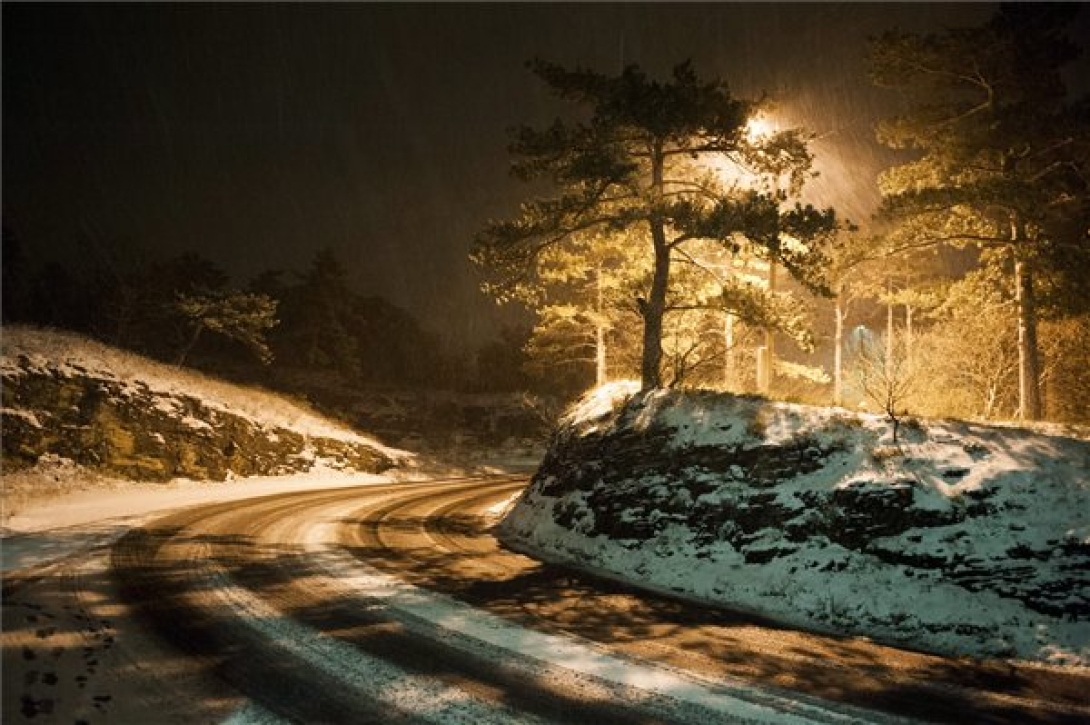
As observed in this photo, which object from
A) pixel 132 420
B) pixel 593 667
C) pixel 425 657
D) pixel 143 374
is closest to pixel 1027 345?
pixel 593 667

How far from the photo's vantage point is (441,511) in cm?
1672

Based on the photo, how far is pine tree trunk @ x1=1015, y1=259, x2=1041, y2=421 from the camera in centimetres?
1341

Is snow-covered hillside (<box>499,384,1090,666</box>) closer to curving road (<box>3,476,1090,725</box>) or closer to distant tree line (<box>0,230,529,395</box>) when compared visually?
curving road (<box>3,476,1090,725</box>)

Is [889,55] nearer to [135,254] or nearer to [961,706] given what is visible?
[961,706]

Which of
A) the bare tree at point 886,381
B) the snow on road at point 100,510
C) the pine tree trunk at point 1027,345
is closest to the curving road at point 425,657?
the snow on road at point 100,510

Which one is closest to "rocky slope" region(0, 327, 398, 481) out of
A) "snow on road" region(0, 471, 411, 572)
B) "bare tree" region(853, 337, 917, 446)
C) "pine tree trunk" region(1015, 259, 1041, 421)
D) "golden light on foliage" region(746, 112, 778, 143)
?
"snow on road" region(0, 471, 411, 572)

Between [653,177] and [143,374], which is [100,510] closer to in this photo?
[143,374]

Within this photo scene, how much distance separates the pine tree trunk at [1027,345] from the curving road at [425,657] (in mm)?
9124

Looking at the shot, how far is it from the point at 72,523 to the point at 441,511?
8100 millimetres

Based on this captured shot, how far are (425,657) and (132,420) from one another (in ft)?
62.2

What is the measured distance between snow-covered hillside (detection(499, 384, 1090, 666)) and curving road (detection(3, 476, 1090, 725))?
80 centimetres

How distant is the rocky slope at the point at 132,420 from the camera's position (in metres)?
18.0

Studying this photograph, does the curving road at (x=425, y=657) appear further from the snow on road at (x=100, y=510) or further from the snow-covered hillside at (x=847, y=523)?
the snow on road at (x=100, y=510)

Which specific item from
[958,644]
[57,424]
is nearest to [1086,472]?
[958,644]
